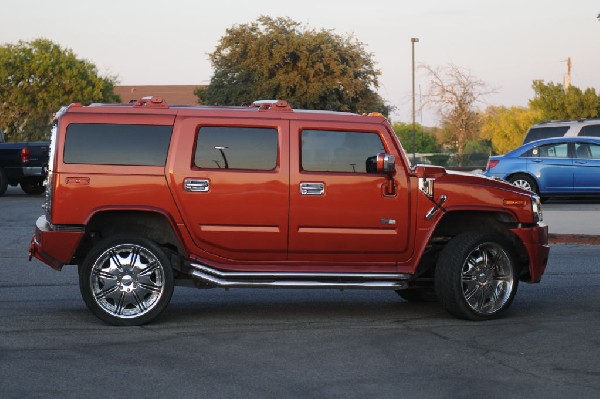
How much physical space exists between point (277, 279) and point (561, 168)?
17956mm

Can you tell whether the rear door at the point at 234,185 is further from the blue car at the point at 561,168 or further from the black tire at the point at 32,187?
the black tire at the point at 32,187

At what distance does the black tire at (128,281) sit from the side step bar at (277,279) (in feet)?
0.99

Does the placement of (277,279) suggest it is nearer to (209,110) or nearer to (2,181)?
(209,110)

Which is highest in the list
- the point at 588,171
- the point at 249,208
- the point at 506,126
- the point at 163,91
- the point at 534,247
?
the point at 163,91

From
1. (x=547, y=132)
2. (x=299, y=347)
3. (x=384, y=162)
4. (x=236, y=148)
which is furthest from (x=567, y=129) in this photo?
(x=299, y=347)

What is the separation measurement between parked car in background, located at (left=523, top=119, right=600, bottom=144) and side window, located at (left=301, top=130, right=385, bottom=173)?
70.9 feet

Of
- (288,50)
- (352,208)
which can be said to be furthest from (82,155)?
(288,50)

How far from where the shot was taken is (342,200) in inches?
387

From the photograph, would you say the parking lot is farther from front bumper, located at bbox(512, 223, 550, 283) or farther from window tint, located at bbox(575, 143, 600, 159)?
window tint, located at bbox(575, 143, 600, 159)

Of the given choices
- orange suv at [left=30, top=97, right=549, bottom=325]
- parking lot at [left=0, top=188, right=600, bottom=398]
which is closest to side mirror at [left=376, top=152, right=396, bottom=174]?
orange suv at [left=30, top=97, right=549, bottom=325]

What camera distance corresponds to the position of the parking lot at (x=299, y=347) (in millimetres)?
7199

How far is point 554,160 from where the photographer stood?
26531 millimetres

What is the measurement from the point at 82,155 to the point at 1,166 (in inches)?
828

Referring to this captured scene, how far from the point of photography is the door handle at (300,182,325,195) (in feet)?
32.0
